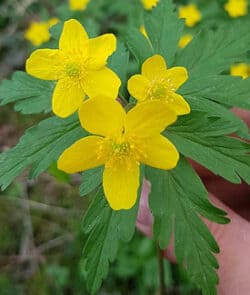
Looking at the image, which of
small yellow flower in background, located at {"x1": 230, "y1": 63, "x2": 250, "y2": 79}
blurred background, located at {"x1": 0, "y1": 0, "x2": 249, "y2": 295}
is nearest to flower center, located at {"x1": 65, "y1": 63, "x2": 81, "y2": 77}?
blurred background, located at {"x1": 0, "y1": 0, "x2": 249, "y2": 295}

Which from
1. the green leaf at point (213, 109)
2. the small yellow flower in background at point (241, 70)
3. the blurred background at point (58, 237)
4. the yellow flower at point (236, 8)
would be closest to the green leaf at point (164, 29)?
the green leaf at point (213, 109)

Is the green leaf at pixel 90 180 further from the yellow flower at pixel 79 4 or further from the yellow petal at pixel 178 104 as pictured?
the yellow flower at pixel 79 4

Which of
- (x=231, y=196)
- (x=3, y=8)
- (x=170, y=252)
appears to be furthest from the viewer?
(x=3, y=8)

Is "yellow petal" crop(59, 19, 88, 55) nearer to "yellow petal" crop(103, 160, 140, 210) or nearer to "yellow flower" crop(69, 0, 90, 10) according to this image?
"yellow petal" crop(103, 160, 140, 210)

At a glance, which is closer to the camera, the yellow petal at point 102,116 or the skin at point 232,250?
the yellow petal at point 102,116

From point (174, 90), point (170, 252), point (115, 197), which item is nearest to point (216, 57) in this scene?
point (174, 90)

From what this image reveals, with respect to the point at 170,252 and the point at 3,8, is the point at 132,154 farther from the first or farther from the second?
the point at 3,8

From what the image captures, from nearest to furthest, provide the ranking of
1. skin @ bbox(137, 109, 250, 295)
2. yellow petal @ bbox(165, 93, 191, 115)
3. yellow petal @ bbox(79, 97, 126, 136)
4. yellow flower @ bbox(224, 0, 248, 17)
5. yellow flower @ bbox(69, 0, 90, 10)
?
yellow petal @ bbox(79, 97, 126, 136)
yellow petal @ bbox(165, 93, 191, 115)
skin @ bbox(137, 109, 250, 295)
yellow flower @ bbox(224, 0, 248, 17)
yellow flower @ bbox(69, 0, 90, 10)
